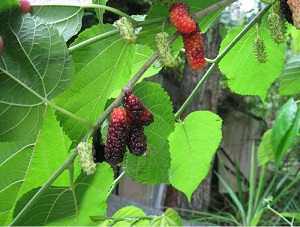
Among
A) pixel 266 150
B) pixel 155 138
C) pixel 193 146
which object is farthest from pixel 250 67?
pixel 266 150

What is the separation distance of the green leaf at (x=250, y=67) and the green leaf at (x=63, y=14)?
0.30 m

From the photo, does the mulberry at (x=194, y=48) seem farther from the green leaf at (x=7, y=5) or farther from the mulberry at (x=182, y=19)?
the green leaf at (x=7, y=5)

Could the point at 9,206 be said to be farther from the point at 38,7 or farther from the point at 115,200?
the point at 115,200

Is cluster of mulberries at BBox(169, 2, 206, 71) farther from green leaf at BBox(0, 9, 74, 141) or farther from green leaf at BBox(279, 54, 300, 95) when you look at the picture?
green leaf at BBox(279, 54, 300, 95)

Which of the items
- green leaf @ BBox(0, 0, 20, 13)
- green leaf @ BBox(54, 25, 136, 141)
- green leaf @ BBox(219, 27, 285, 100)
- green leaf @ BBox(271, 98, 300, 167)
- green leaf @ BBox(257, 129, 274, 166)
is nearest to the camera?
green leaf @ BBox(0, 0, 20, 13)

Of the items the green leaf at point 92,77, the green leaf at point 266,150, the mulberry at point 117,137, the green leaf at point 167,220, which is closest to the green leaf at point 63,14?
the green leaf at point 92,77

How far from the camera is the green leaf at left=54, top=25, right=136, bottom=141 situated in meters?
0.46

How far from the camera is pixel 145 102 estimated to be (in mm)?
496

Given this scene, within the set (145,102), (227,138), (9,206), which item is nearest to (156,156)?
(145,102)

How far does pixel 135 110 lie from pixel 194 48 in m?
0.10

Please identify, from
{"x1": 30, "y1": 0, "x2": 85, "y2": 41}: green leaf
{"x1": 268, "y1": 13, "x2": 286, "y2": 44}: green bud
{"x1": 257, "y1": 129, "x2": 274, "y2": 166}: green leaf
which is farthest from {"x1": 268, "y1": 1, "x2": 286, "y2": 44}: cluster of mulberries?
{"x1": 257, "y1": 129, "x2": 274, "y2": 166}: green leaf

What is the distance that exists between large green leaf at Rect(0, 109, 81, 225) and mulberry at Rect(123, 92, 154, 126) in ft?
0.42

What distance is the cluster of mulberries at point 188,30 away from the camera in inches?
16.7

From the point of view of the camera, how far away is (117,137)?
0.40 metres
